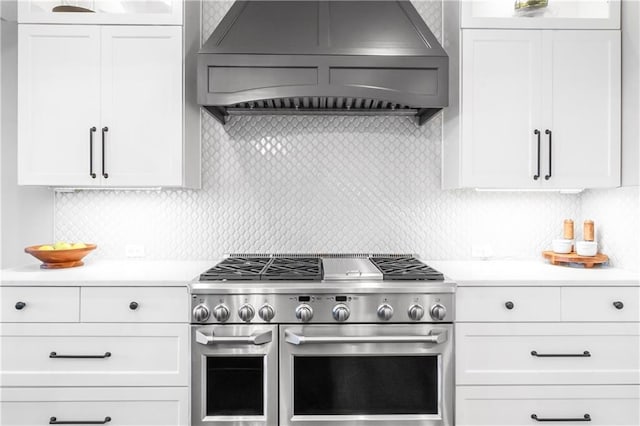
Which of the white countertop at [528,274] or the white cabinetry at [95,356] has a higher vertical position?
the white countertop at [528,274]

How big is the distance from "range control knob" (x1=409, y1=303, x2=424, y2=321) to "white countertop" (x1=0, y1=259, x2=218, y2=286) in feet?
3.49

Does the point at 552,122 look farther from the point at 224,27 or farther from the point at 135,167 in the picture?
the point at 135,167

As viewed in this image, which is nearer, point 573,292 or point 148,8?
point 573,292

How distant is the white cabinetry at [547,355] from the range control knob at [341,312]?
542 millimetres

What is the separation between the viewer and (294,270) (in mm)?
2066

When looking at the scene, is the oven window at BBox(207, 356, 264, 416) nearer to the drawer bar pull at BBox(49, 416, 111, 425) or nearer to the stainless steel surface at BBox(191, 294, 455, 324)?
the stainless steel surface at BBox(191, 294, 455, 324)

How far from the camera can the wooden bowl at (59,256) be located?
212 centimetres

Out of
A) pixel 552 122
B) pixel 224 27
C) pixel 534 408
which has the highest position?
pixel 224 27

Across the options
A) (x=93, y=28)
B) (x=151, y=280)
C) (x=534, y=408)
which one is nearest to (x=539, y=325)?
(x=534, y=408)

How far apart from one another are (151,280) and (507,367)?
68.8 inches

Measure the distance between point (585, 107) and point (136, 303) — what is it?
8.21ft

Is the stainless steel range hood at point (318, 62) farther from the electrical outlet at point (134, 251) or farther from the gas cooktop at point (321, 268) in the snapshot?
the electrical outlet at point (134, 251)

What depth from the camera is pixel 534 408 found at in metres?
1.96

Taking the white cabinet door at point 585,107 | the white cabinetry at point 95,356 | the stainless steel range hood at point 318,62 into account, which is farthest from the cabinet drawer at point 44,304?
the white cabinet door at point 585,107
